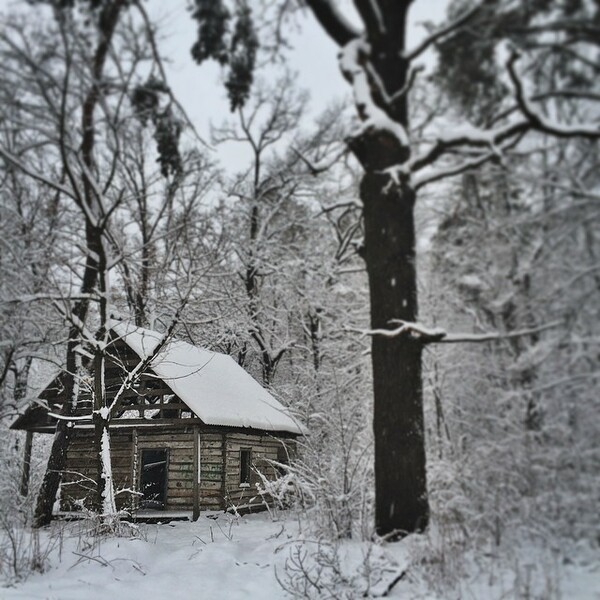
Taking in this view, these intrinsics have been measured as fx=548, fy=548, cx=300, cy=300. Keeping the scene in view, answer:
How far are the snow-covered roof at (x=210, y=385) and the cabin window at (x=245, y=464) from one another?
5.21ft

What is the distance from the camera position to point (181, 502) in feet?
55.2

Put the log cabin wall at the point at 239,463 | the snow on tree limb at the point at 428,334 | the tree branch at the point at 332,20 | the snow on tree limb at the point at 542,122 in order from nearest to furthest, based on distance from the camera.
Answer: the snow on tree limb at the point at 542,122 → the snow on tree limb at the point at 428,334 → the tree branch at the point at 332,20 → the log cabin wall at the point at 239,463

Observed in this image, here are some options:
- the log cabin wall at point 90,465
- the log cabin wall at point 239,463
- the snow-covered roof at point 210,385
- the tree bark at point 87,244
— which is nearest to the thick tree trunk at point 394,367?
the tree bark at point 87,244

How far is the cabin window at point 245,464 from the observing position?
753 inches

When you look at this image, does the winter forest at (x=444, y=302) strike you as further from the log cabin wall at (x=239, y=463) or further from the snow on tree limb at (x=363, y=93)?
the log cabin wall at (x=239, y=463)

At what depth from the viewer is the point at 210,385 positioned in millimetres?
17562

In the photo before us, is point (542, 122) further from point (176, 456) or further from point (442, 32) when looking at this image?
point (176, 456)

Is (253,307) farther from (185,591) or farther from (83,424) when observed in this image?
(185,591)

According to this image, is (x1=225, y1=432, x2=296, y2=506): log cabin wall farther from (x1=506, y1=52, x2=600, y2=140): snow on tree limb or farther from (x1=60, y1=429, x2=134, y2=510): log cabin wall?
(x1=506, y1=52, x2=600, y2=140): snow on tree limb

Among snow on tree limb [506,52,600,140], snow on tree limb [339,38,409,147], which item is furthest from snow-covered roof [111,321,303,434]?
snow on tree limb [506,52,600,140]

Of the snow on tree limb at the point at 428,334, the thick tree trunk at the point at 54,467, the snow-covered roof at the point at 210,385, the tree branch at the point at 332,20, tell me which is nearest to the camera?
the snow on tree limb at the point at 428,334

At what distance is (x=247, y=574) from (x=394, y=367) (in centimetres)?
346

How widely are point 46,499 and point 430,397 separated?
9808 mm

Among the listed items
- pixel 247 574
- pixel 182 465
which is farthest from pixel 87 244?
pixel 247 574
